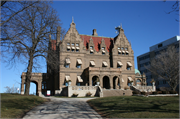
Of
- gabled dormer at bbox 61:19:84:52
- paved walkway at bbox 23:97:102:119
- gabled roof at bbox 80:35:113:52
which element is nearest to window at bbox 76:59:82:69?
gabled dormer at bbox 61:19:84:52

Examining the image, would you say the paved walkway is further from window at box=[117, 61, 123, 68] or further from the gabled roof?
the gabled roof

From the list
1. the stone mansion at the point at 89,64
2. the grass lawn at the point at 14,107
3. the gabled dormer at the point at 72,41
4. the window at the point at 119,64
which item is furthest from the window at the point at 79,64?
the grass lawn at the point at 14,107

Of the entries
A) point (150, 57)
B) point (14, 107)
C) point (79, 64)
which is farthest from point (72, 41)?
point (150, 57)

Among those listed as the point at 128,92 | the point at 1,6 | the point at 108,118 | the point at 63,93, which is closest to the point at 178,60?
the point at 128,92

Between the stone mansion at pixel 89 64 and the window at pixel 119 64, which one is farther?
the window at pixel 119 64

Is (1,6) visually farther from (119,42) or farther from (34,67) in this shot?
(119,42)

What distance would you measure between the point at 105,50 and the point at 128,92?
55.7ft

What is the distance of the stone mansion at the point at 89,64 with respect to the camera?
4466 centimetres

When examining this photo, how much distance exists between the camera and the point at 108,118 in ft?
42.0

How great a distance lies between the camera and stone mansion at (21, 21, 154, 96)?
44656 mm

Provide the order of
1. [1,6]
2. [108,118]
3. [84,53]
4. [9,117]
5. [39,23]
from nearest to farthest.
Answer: [9,117] < [108,118] < [1,6] < [39,23] < [84,53]

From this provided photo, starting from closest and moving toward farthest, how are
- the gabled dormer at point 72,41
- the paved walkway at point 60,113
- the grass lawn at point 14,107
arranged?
1. the grass lawn at point 14,107
2. the paved walkway at point 60,113
3. the gabled dormer at point 72,41

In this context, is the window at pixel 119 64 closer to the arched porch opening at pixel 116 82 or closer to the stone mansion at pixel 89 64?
the stone mansion at pixel 89 64

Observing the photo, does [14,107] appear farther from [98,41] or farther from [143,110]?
[98,41]
